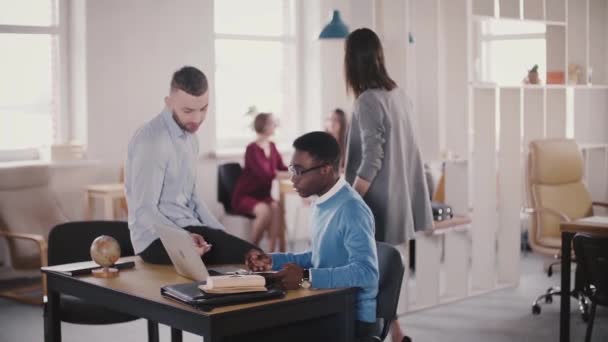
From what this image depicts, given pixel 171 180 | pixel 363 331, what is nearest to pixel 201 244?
pixel 171 180

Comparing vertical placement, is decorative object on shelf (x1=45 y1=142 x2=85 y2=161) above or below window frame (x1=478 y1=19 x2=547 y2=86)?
below

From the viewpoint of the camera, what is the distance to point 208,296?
8.77 feet

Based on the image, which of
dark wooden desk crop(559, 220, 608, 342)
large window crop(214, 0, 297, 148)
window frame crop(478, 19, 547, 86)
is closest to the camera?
dark wooden desk crop(559, 220, 608, 342)

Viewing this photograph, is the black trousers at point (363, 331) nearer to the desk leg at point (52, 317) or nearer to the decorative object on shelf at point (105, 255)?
the decorative object on shelf at point (105, 255)

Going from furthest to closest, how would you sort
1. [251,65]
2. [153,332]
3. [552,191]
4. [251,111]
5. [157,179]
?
1. [251,65]
2. [251,111]
3. [552,191]
4. [153,332]
5. [157,179]

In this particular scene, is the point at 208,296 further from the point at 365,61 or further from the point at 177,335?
the point at 365,61

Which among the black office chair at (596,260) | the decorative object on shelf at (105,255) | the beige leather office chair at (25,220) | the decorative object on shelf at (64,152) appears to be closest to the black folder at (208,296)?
the decorative object on shelf at (105,255)

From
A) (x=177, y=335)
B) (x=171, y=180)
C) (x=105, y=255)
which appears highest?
(x=171, y=180)

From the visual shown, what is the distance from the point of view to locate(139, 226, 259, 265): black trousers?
3443mm

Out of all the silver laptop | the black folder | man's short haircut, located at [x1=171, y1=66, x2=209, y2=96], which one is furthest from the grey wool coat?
the black folder

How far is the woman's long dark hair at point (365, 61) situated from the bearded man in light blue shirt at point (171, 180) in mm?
1173

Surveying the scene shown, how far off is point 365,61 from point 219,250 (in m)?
1.51

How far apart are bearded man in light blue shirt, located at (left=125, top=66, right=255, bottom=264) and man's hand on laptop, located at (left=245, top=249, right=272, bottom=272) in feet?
0.89

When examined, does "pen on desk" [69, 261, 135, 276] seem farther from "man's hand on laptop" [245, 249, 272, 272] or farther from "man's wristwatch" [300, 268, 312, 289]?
"man's wristwatch" [300, 268, 312, 289]
